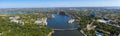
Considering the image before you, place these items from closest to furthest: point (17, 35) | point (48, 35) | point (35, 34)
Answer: point (17, 35) → point (35, 34) → point (48, 35)

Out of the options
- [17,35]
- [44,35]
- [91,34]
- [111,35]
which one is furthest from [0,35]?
[111,35]

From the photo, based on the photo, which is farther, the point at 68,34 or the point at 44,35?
the point at 68,34

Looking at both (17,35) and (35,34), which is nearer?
Answer: (17,35)

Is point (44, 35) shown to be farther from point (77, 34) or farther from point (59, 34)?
point (77, 34)

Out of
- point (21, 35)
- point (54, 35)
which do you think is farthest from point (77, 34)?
point (21, 35)

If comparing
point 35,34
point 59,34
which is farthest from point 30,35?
point 59,34

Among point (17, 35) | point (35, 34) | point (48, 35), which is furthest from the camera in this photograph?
point (48, 35)

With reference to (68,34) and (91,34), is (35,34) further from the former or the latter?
(91,34)
